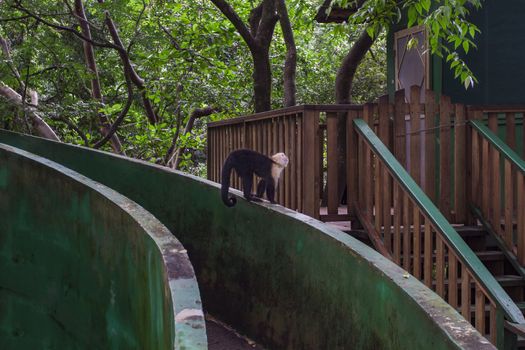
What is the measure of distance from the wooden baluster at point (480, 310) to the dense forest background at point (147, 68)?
836 cm

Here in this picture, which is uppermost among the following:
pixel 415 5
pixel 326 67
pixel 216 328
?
pixel 326 67

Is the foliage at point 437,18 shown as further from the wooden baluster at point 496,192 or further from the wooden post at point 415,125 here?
the wooden baluster at point 496,192

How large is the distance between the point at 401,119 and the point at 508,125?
4.46 feet

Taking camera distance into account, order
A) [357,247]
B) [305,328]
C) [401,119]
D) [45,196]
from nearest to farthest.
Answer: [357,247] → [305,328] → [45,196] → [401,119]

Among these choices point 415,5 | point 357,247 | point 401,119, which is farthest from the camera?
point 401,119

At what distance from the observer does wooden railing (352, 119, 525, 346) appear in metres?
5.61

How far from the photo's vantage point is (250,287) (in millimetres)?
5660

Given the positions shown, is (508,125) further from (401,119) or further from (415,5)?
(415,5)

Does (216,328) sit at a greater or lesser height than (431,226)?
lesser

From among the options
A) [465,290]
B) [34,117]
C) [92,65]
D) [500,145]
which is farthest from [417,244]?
[92,65]

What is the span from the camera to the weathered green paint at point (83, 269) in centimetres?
324

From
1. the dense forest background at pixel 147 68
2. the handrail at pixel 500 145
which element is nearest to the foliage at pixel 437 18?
the handrail at pixel 500 145

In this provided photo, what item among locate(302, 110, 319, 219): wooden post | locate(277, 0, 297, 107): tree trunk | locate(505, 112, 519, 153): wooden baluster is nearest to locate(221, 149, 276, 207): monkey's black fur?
locate(302, 110, 319, 219): wooden post

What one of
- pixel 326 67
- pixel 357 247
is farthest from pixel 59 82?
pixel 357 247
